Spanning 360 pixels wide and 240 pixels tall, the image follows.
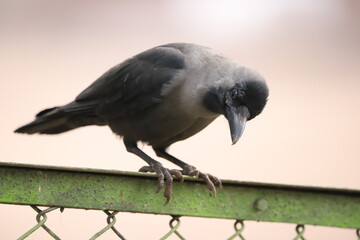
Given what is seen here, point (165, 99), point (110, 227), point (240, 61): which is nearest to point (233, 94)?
point (165, 99)

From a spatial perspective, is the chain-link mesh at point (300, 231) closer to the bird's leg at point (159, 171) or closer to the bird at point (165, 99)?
the bird's leg at point (159, 171)

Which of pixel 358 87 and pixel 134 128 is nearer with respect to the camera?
pixel 134 128

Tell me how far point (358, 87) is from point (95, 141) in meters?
1.86

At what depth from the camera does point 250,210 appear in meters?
2.08

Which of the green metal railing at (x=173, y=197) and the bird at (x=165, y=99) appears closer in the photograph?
the green metal railing at (x=173, y=197)

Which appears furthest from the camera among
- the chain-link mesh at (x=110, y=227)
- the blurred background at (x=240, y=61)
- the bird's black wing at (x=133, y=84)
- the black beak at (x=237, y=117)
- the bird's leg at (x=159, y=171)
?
the blurred background at (x=240, y=61)

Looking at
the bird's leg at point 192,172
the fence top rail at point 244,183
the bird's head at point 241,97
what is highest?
the bird's head at point 241,97

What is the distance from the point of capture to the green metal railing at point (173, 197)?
76.2 inches

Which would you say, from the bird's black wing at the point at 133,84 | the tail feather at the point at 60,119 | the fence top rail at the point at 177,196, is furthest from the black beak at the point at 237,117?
the fence top rail at the point at 177,196

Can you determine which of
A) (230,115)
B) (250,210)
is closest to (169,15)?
(230,115)

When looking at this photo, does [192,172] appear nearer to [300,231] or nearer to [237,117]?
[237,117]

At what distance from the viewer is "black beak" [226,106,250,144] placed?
2.94 metres

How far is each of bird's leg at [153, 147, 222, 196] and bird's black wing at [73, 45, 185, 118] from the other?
0.32m

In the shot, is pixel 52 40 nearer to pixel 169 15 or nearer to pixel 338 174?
pixel 169 15
